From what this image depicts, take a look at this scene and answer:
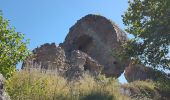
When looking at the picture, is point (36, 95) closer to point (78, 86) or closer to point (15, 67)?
point (15, 67)

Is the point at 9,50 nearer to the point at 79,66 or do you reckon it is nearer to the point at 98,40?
the point at 79,66

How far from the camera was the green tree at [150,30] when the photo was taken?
19828mm

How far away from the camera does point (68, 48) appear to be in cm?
3416

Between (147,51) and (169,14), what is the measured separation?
104 inches

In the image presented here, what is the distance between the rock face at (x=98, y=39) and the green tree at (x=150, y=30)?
12.0m

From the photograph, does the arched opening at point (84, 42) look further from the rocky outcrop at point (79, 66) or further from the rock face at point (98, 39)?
the rocky outcrop at point (79, 66)

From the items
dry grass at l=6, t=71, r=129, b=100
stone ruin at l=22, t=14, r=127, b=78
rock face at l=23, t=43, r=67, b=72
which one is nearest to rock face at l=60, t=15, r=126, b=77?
stone ruin at l=22, t=14, r=127, b=78

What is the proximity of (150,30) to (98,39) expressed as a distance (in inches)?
650

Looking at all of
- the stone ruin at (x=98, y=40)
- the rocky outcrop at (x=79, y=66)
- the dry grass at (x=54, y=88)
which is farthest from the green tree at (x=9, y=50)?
the stone ruin at (x=98, y=40)

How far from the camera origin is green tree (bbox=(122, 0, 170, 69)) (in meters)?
19.8

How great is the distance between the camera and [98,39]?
1437 inches

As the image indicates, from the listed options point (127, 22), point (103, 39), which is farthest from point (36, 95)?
point (103, 39)

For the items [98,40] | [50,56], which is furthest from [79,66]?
[98,40]

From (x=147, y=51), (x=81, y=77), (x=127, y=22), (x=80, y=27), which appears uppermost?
(x=80, y=27)
